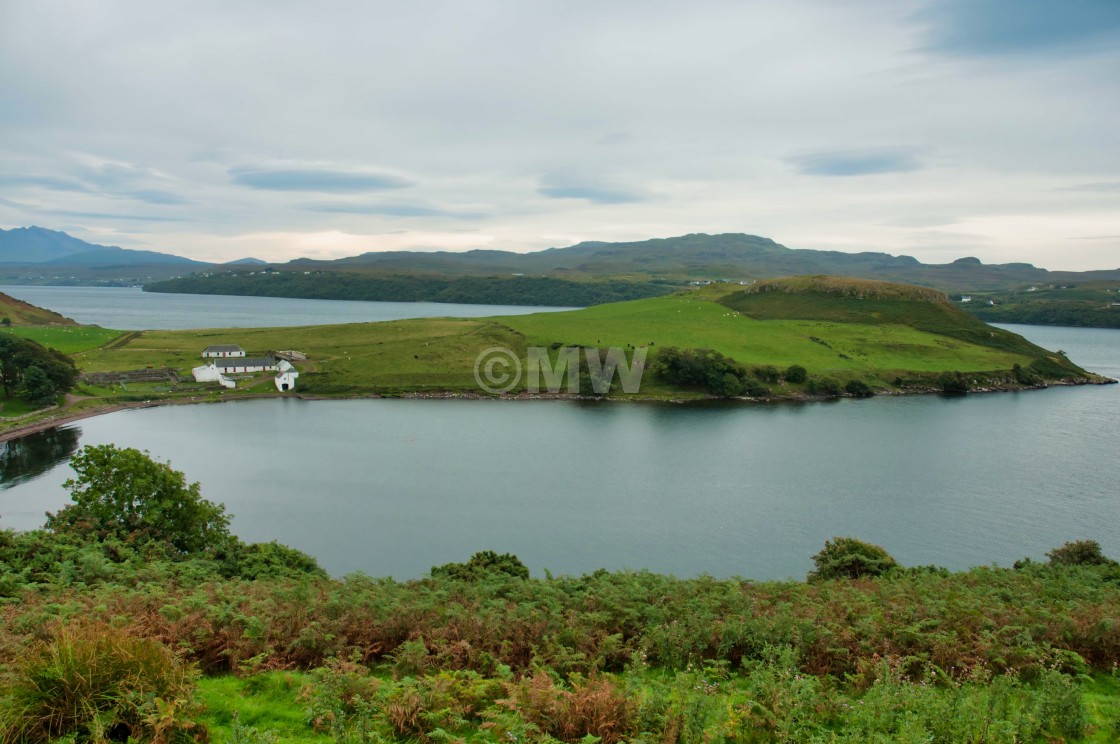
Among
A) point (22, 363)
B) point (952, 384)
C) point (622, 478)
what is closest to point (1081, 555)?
point (622, 478)

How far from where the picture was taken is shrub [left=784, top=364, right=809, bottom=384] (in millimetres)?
83625

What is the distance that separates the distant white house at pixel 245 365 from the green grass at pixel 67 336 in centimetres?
2224

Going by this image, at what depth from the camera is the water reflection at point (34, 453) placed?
44.8 metres

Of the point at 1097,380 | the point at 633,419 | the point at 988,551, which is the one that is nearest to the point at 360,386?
the point at 633,419

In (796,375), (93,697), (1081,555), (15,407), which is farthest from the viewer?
(796,375)

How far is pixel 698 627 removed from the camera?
1160 cm

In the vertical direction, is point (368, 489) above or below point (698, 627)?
below

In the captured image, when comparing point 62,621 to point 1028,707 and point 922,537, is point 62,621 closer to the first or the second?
point 1028,707

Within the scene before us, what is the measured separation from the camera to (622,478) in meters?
46.5

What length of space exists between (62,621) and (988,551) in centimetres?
3878

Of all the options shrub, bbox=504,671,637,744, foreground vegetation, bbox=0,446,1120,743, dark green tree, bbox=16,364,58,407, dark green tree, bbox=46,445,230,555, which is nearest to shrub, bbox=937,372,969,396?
foreground vegetation, bbox=0,446,1120,743

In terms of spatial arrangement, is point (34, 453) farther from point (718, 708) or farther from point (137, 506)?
point (718, 708)

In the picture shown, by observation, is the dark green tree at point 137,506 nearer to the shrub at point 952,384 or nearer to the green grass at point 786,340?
the green grass at point 786,340

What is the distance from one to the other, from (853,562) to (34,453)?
57202mm
